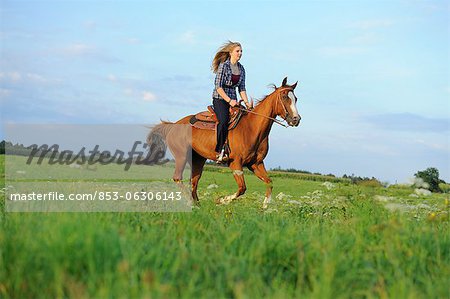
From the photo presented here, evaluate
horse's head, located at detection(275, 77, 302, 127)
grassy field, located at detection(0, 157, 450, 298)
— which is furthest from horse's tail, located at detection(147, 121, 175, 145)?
grassy field, located at detection(0, 157, 450, 298)

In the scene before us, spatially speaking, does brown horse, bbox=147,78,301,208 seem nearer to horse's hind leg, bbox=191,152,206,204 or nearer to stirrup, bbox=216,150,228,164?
stirrup, bbox=216,150,228,164

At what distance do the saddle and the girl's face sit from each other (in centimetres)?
119

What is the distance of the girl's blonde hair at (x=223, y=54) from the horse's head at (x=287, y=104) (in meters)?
1.47

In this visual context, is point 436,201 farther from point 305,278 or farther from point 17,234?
point 17,234

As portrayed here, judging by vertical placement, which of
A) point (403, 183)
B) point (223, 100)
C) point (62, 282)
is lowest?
point (62, 282)

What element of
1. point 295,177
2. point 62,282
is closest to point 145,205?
point 62,282

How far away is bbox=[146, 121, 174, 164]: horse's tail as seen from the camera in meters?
16.9

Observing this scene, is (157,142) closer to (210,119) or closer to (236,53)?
(210,119)

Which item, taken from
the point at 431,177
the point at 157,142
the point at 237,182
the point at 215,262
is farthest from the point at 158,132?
the point at 215,262

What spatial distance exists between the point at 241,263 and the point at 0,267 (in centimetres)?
234

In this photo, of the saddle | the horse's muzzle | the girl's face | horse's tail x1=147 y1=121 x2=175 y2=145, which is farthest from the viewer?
horse's tail x1=147 y1=121 x2=175 y2=145

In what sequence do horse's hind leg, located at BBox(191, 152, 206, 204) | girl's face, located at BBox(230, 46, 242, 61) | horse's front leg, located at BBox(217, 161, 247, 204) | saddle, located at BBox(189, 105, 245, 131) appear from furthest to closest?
1. horse's hind leg, located at BBox(191, 152, 206, 204)
2. saddle, located at BBox(189, 105, 245, 131)
3. girl's face, located at BBox(230, 46, 242, 61)
4. horse's front leg, located at BBox(217, 161, 247, 204)

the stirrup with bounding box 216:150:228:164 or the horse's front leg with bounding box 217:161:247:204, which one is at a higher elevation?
the stirrup with bounding box 216:150:228:164

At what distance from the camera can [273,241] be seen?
669 centimetres
